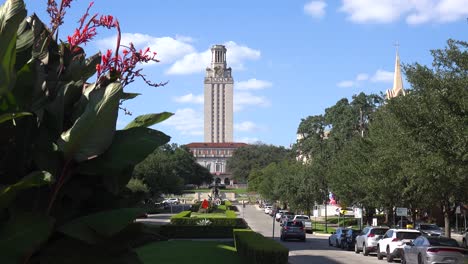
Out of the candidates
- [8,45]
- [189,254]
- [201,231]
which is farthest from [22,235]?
[201,231]

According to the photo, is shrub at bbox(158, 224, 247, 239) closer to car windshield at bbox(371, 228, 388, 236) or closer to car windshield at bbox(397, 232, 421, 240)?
car windshield at bbox(371, 228, 388, 236)

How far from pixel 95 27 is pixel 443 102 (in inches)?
653

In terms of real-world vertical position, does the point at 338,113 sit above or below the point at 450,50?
above

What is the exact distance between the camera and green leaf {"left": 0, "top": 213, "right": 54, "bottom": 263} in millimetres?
4703

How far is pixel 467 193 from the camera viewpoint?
31047 millimetres

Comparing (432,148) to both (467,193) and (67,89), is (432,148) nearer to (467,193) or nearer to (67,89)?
(467,193)

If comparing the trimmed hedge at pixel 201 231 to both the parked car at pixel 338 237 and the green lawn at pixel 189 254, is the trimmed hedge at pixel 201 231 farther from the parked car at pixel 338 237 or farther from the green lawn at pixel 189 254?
the green lawn at pixel 189 254

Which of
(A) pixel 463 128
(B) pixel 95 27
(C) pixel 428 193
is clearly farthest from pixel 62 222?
(C) pixel 428 193

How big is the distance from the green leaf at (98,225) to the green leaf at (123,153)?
13.8 inches

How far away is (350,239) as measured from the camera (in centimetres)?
3722

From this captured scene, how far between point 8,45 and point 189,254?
79.0ft

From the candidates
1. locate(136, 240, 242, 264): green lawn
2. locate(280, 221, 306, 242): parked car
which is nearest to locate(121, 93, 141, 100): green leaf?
locate(136, 240, 242, 264): green lawn

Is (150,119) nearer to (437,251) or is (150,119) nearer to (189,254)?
(437,251)

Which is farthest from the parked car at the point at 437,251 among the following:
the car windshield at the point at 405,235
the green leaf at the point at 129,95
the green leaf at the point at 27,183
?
the green leaf at the point at 27,183
